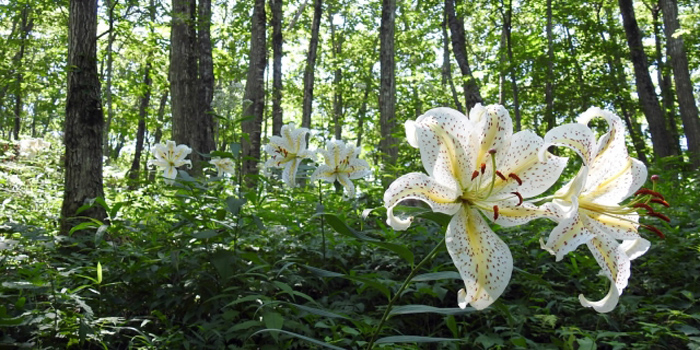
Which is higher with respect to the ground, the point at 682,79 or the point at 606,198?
the point at 682,79

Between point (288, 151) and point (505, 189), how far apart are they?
2.66 m

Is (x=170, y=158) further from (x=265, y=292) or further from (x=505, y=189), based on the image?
(x=505, y=189)

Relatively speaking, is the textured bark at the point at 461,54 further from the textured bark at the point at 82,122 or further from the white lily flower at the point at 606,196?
the white lily flower at the point at 606,196

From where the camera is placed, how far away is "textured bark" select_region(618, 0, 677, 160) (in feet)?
31.6

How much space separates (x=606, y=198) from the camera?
1.18m

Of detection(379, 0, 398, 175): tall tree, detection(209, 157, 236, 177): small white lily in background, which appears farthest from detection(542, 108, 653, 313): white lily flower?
detection(379, 0, 398, 175): tall tree

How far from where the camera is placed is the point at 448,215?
1.16m

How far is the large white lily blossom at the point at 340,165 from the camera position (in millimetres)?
3543

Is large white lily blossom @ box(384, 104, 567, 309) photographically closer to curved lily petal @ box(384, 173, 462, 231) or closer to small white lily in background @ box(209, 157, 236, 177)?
curved lily petal @ box(384, 173, 462, 231)

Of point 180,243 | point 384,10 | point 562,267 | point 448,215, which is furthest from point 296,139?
point 384,10

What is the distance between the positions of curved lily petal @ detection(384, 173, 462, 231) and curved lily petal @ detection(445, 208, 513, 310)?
1.6 inches

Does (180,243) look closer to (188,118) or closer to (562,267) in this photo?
(562,267)

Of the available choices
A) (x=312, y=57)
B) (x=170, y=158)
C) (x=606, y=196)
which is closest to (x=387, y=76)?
(x=170, y=158)

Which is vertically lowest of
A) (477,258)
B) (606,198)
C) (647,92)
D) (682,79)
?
(477,258)
